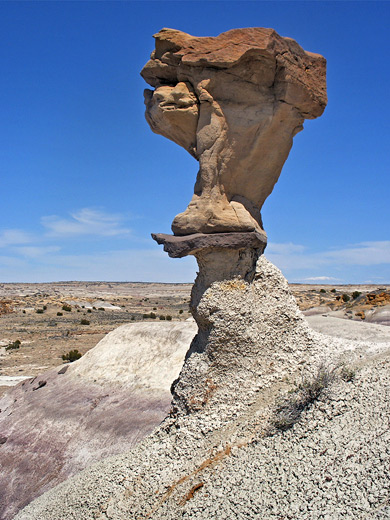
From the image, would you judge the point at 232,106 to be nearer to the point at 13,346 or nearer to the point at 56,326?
the point at 13,346

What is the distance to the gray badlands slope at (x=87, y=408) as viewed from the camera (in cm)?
818

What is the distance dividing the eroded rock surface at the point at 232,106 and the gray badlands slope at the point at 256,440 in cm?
106

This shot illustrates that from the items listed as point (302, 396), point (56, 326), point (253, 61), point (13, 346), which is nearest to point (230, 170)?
point (253, 61)

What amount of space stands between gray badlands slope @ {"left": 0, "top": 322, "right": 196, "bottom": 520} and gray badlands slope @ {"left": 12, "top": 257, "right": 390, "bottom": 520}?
2452mm

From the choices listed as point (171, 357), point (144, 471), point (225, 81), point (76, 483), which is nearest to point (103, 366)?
point (171, 357)

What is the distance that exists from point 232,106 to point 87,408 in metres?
6.96

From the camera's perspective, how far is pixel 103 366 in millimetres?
11539

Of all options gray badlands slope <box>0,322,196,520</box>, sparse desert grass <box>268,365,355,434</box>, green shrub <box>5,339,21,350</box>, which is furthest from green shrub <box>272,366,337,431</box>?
green shrub <box>5,339,21,350</box>

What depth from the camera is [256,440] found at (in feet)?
15.2

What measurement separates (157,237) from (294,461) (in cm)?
306

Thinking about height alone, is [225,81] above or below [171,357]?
above

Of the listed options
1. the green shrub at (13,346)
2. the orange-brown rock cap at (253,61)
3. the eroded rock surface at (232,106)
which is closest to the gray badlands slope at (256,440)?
the eroded rock surface at (232,106)

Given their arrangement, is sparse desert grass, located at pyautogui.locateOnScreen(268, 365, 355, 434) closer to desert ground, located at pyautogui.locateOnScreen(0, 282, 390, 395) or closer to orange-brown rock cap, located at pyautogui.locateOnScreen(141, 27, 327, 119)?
orange-brown rock cap, located at pyautogui.locateOnScreen(141, 27, 327, 119)

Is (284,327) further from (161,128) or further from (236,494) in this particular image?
(161,128)
